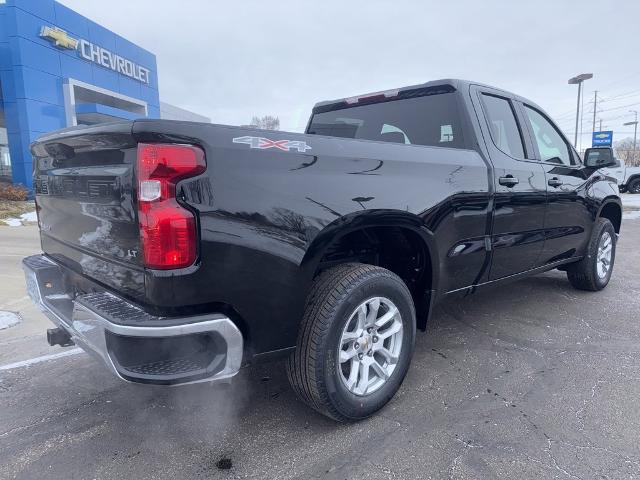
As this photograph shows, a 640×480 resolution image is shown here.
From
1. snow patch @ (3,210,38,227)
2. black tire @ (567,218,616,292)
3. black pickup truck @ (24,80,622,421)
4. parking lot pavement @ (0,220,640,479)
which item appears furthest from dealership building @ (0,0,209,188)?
black tire @ (567,218,616,292)

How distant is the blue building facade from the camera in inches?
643

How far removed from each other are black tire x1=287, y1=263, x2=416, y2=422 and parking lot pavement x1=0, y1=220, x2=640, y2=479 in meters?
0.15

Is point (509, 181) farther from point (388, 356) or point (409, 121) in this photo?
point (388, 356)

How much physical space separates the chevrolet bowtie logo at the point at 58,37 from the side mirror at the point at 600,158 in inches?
736

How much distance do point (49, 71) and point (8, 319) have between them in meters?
16.4

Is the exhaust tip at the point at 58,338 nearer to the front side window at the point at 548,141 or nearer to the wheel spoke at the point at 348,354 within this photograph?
the wheel spoke at the point at 348,354

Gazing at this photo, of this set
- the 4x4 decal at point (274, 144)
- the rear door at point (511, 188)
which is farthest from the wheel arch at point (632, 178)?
the 4x4 decal at point (274, 144)

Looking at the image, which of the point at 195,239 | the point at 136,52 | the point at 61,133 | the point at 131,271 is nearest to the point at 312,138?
the point at 195,239

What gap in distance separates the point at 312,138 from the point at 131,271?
1068mm

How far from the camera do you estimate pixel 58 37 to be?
17375 mm

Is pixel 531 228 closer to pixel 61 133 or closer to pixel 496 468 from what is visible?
pixel 496 468

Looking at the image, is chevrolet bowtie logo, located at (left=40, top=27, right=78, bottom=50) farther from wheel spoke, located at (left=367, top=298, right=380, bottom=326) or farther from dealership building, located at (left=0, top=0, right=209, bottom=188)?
wheel spoke, located at (left=367, top=298, right=380, bottom=326)

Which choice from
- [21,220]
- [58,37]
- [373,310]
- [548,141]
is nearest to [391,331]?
[373,310]

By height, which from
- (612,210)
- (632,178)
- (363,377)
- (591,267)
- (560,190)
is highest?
(560,190)
